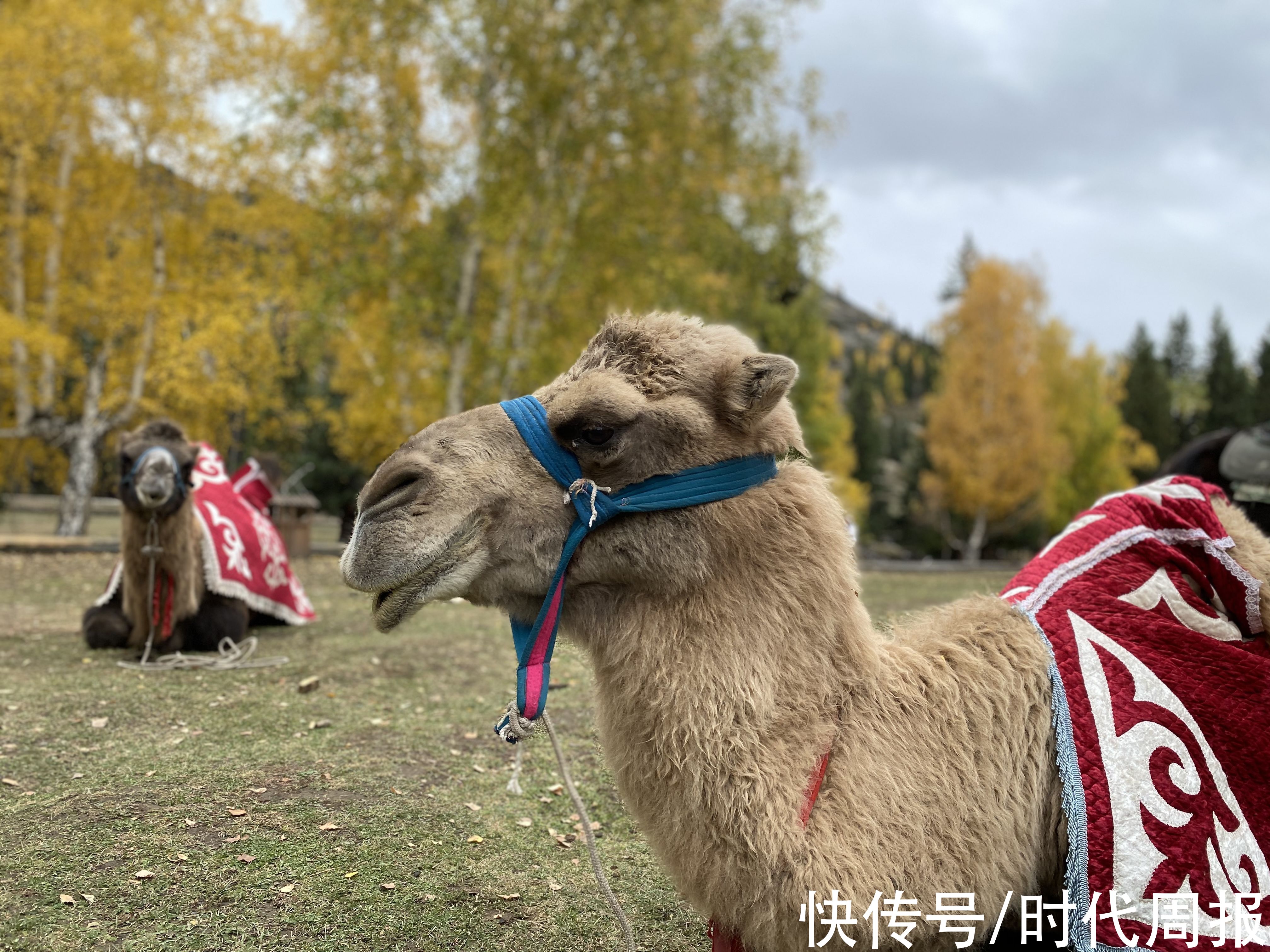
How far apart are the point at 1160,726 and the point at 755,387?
4.48 ft

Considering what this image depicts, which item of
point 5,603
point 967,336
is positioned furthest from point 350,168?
point 967,336

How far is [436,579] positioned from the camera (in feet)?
6.79

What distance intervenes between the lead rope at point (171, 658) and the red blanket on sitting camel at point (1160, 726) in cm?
536

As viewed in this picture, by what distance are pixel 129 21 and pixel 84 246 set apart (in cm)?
443

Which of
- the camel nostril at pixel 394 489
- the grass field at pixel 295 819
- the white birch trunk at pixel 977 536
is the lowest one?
the white birch trunk at pixel 977 536

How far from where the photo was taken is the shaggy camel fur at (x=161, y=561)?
6.06 metres

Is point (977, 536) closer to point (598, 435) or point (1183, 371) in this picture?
point (598, 435)

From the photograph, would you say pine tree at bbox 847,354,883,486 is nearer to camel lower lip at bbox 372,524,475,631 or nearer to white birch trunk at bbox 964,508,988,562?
white birch trunk at bbox 964,508,988,562

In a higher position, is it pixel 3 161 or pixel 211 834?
pixel 3 161

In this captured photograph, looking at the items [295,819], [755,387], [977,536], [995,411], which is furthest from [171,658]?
[977,536]

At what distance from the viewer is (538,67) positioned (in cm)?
1547

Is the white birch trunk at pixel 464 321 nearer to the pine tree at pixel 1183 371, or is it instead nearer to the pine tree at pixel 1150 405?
the pine tree at pixel 1150 405

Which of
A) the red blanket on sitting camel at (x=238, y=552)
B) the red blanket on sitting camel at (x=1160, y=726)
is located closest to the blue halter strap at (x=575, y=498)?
the red blanket on sitting camel at (x=1160, y=726)

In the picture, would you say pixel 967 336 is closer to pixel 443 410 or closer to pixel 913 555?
pixel 913 555
